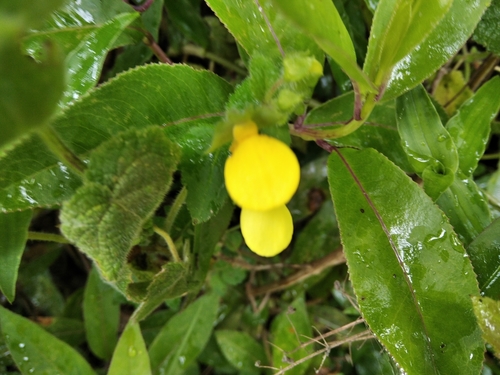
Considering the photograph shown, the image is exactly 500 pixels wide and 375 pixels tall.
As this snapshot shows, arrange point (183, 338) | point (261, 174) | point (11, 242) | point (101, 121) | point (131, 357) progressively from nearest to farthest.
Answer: point (261, 174)
point (101, 121)
point (11, 242)
point (131, 357)
point (183, 338)

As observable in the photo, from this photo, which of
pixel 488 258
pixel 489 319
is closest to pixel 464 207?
pixel 488 258

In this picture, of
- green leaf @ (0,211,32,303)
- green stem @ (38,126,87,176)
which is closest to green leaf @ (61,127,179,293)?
green stem @ (38,126,87,176)

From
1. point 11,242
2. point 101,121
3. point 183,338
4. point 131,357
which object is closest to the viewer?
point 101,121

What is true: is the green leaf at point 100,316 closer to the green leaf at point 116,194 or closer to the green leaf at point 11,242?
the green leaf at point 11,242

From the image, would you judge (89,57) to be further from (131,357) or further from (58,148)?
(131,357)

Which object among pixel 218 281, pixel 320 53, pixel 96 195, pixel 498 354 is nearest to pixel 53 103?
pixel 96 195

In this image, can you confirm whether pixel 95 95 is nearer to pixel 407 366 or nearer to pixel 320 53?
pixel 320 53

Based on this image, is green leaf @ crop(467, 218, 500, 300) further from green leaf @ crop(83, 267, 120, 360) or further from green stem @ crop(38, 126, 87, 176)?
green leaf @ crop(83, 267, 120, 360)

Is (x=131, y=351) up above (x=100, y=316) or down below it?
above
